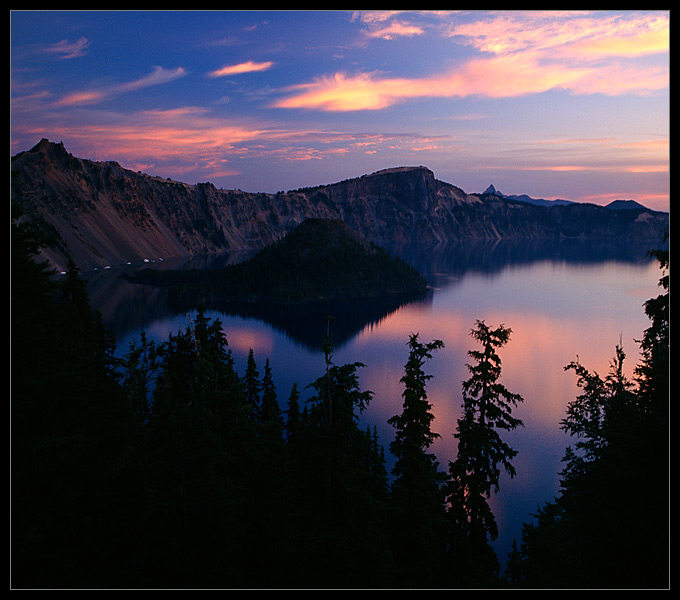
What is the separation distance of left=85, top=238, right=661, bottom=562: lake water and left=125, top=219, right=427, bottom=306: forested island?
10.4 meters

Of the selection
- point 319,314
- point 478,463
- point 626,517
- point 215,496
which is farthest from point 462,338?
point 215,496

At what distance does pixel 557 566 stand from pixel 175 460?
35.2 ft

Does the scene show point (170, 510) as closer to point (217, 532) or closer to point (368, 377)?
point (217, 532)

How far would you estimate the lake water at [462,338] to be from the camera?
145 ft

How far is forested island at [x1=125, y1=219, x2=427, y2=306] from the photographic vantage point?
5497 inches

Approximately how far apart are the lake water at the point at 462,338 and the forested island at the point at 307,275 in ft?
34.1

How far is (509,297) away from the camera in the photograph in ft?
414

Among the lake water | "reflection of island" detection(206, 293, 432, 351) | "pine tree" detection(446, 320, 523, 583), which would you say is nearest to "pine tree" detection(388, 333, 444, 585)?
"pine tree" detection(446, 320, 523, 583)

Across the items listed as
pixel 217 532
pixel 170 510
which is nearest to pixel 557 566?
pixel 217 532

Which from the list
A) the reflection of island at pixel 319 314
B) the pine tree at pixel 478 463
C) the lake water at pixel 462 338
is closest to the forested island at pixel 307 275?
the reflection of island at pixel 319 314

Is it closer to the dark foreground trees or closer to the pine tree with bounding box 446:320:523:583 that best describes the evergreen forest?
the dark foreground trees

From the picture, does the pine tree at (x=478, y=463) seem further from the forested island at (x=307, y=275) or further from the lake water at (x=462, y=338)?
the forested island at (x=307, y=275)

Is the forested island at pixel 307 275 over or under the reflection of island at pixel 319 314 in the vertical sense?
over

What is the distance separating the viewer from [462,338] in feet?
282
